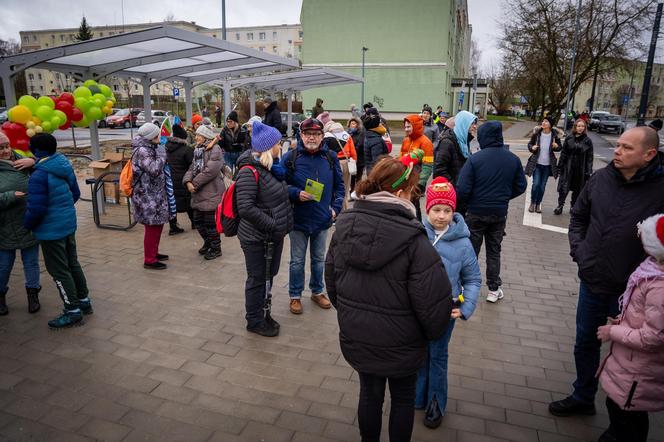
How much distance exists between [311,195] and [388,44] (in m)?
41.5

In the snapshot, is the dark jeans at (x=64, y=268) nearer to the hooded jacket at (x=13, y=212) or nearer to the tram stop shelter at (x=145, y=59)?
the hooded jacket at (x=13, y=212)

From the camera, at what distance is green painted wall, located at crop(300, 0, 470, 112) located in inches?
1608

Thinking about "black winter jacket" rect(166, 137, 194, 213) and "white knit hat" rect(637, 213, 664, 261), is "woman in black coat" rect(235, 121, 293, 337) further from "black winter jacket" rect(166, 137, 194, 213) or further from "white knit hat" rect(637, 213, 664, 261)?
"black winter jacket" rect(166, 137, 194, 213)

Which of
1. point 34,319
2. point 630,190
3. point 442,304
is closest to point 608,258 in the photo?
point 630,190

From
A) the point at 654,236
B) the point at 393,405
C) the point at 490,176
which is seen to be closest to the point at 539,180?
the point at 490,176

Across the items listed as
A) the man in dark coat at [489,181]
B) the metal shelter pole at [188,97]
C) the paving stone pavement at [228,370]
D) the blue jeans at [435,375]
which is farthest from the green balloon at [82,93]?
the blue jeans at [435,375]

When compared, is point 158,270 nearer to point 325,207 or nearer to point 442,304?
point 325,207

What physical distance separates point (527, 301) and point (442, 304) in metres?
3.31

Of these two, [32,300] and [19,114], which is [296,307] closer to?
[32,300]

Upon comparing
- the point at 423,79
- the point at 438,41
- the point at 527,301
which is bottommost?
the point at 527,301

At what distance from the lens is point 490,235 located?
4762 millimetres

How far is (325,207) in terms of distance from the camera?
4.55 metres

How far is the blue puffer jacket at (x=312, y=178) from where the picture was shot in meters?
4.42

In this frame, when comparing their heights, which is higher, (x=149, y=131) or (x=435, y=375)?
(x=149, y=131)
